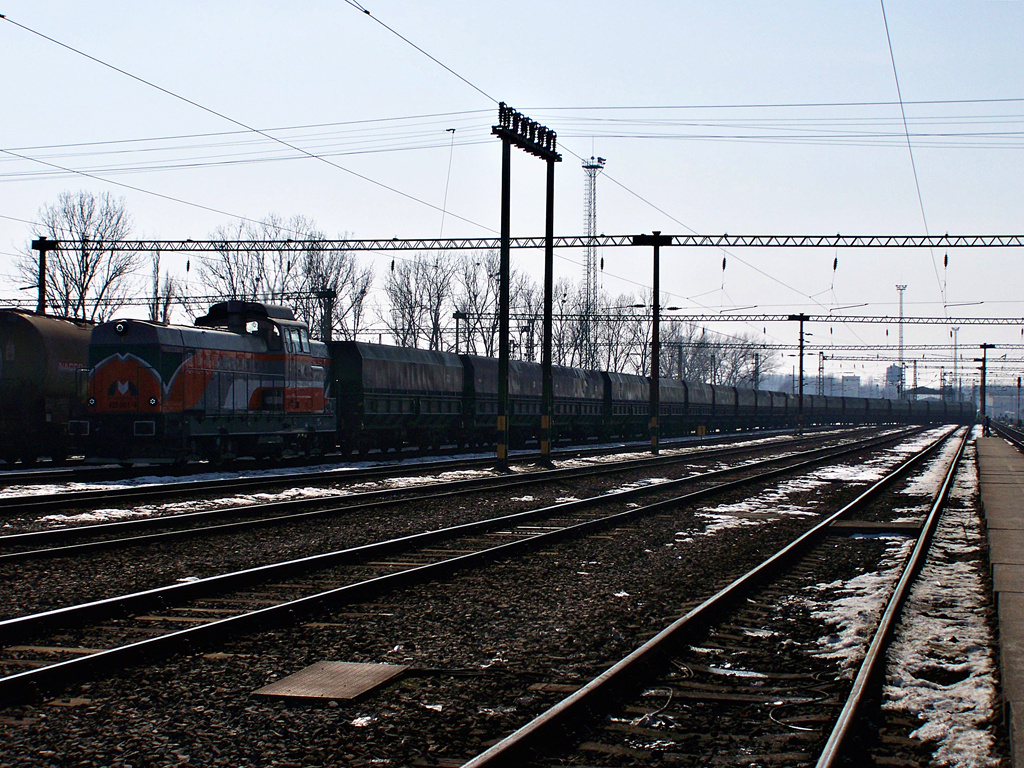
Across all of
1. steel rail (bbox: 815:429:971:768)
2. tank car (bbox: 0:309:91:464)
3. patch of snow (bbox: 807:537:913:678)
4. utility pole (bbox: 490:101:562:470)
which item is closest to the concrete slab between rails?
steel rail (bbox: 815:429:971:768)

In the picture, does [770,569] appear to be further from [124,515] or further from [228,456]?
[228,456]

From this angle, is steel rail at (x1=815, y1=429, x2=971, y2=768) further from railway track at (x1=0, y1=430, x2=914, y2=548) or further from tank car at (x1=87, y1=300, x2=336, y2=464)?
tank car at (x1=87, y1=300, x2=336, y2=464)

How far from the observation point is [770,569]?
974cm

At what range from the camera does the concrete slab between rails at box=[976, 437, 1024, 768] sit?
4.77 meters

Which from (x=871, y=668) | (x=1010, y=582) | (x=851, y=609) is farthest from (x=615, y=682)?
(x=1010, y=582)

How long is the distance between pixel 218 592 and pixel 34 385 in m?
18.2

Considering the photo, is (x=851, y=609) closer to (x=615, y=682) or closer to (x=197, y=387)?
(x=615, y=682)

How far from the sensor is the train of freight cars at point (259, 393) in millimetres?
20297

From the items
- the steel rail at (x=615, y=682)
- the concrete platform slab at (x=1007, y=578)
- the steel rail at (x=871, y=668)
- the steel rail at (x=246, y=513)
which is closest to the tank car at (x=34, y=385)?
the steel rail at (x=246, y=513)

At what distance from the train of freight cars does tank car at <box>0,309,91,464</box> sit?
7cm

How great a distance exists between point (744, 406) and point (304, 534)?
62.7 meters

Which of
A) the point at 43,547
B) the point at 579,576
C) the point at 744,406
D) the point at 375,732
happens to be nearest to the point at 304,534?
the point at 43,547

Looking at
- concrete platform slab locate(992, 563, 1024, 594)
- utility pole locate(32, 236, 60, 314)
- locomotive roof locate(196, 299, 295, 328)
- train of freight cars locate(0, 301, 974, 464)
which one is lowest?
concrete platform slab locate(992, 563, 1024, 594)

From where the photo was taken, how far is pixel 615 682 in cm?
547
